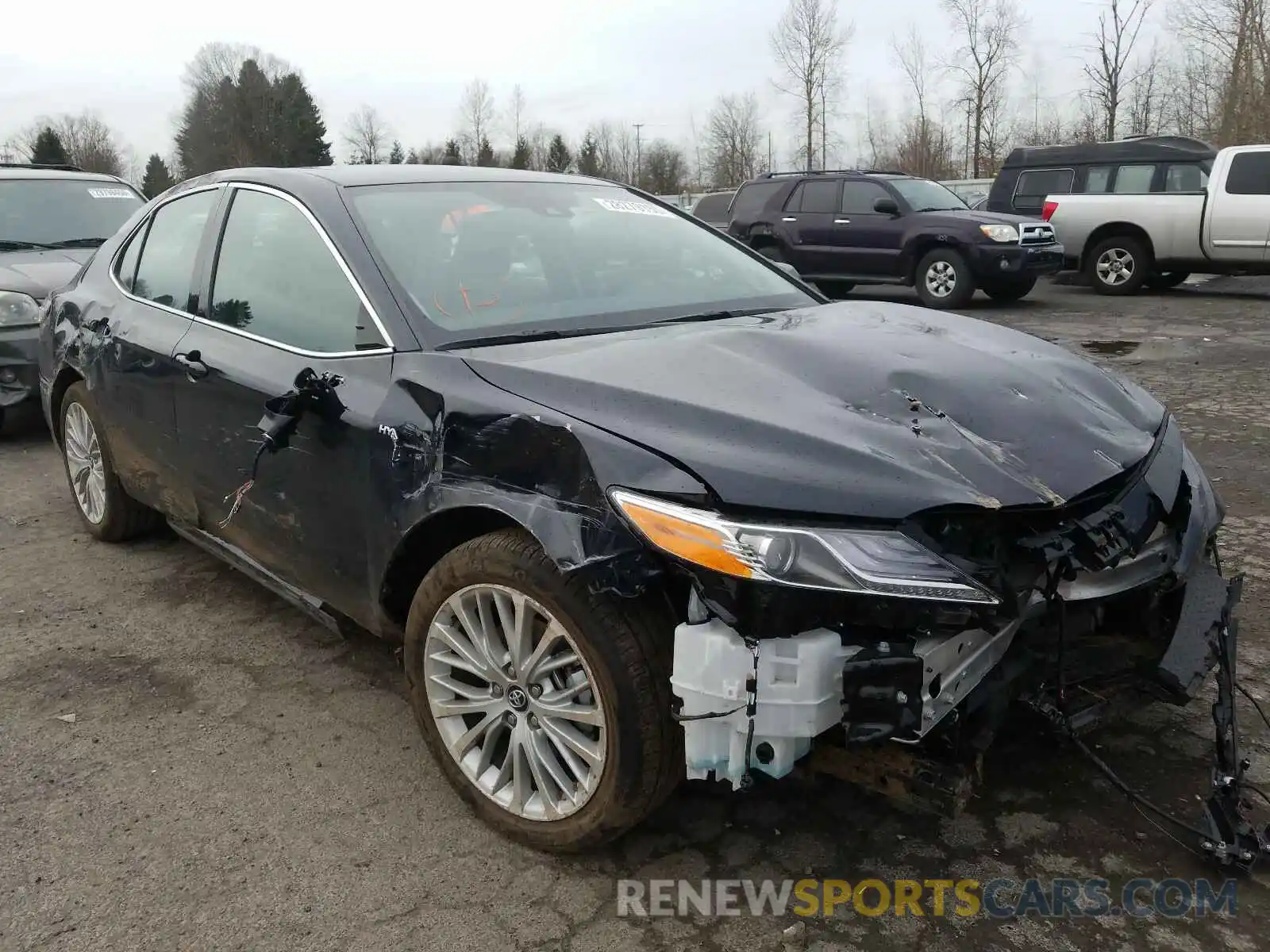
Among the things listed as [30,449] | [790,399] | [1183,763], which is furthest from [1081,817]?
[30,449]

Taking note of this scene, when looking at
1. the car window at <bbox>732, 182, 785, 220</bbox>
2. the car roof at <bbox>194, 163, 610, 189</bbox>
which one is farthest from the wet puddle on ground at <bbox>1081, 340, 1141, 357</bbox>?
the car roof at <bbox>194, 163, 610, 189</bbox>

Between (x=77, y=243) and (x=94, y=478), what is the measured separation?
13.1ft

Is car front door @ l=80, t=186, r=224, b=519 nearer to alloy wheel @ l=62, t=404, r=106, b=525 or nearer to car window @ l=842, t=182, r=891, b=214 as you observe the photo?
alloy wheel @ l=62, t=404, r=106, b=525

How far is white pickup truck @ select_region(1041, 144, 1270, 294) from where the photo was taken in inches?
511

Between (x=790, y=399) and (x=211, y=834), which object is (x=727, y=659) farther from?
(x=211, y=834)

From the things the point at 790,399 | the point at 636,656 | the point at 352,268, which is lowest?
the point at 636,656

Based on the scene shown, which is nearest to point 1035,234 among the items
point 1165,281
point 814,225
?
point 814,225

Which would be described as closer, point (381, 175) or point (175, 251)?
point (381, 175)

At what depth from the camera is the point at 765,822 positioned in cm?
259

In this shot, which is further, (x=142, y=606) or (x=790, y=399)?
(x=142, y=606)

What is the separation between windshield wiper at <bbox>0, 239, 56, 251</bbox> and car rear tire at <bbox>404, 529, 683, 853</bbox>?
6.48m

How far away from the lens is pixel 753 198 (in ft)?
47.9

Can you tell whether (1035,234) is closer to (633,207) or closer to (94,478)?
(633,207)

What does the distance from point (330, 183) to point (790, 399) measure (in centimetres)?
179
